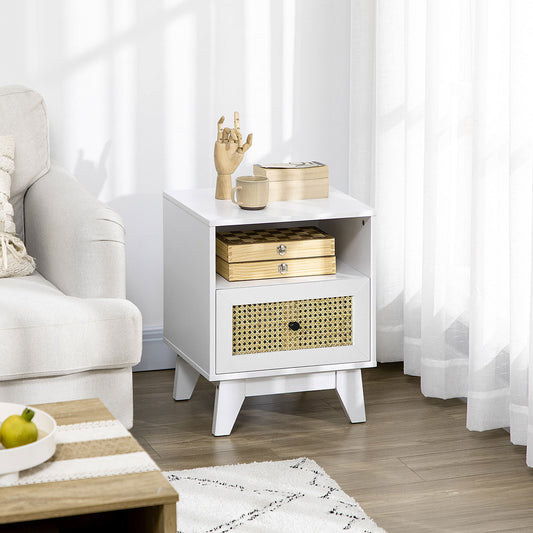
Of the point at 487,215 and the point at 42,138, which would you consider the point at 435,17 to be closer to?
the point at 487,215

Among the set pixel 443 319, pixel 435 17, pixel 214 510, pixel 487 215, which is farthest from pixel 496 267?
pixel 214 510

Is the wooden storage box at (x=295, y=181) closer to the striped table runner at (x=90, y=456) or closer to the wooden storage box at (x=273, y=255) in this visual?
the wooden storage box at (x=273, y=255)

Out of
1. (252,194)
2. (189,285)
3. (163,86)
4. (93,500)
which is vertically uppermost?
(163,86)

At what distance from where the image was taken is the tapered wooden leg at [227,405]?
2.74 m

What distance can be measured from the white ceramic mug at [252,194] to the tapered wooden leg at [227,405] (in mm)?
470

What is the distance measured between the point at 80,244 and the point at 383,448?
3.09 feet

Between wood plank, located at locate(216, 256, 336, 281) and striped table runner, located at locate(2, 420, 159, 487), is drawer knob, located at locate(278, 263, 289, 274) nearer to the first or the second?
wood plank, located at locate(216, 256, 336, 281)

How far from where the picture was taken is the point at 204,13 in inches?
128

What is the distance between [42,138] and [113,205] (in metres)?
0.42

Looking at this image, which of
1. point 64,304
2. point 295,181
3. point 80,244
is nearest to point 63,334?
point 64,304

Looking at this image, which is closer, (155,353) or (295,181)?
(295,181)

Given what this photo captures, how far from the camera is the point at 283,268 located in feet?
9.02

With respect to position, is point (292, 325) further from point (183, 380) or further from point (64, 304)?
point (64, 304)

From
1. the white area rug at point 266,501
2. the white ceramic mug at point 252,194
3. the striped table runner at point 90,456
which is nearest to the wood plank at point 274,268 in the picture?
the white ceramic mug at point 252,194
